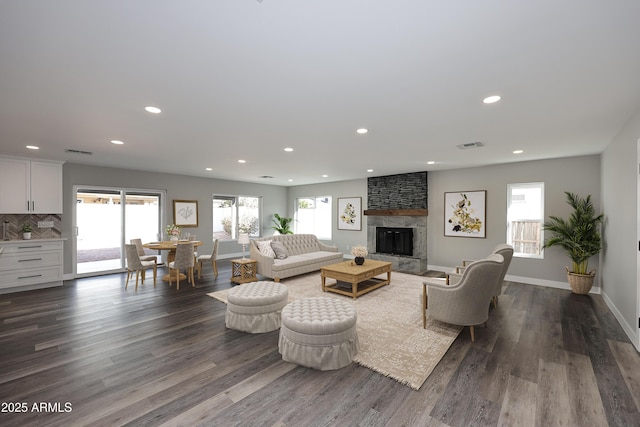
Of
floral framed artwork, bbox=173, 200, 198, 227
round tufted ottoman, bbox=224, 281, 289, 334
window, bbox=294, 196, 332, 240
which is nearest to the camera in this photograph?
round tufted ottoman, bbox=224, 281, 289, 334

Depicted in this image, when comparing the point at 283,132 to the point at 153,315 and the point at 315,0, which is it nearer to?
the point at 315,0

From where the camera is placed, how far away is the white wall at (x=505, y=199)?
5117mm

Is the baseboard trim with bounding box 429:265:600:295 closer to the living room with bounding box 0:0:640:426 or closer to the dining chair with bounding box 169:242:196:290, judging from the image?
the living room with bounding box 0:0:640:426

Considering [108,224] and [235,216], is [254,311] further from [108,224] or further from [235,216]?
[235,216]

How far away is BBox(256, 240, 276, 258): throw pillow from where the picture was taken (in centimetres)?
588

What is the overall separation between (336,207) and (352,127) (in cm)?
577

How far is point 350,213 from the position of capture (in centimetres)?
875

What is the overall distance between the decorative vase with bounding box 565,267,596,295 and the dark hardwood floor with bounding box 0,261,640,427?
107 centimetres

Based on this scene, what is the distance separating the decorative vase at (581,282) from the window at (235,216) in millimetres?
8173

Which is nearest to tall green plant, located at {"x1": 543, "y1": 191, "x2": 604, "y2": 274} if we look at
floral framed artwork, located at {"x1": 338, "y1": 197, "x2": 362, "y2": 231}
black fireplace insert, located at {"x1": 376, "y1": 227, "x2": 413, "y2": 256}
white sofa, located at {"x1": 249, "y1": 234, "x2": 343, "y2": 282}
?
black fireplace insert, located at {"x1": 376, "y1": 227, "x2": 413, "y2": 256}

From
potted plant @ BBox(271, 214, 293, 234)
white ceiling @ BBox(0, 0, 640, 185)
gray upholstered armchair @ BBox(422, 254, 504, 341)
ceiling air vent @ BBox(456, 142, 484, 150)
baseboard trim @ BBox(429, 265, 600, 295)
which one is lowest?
baseboard trim @ BBox(429, 265, 600, 295)

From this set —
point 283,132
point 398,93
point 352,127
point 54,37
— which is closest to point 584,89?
point 398,93

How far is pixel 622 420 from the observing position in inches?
76.4

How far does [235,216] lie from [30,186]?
4710 mm
